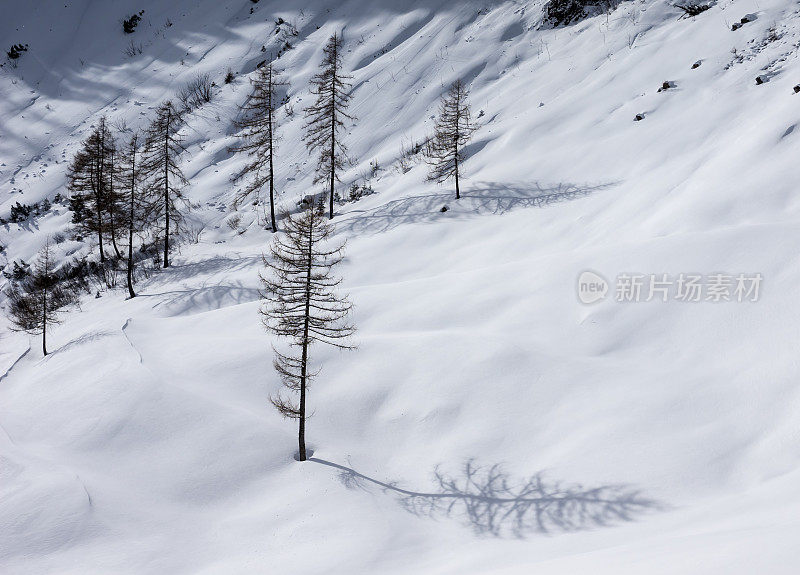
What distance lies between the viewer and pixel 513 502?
1023 cm

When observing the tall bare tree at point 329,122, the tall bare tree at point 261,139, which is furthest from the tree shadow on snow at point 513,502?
the tall bare tree at point 261,139

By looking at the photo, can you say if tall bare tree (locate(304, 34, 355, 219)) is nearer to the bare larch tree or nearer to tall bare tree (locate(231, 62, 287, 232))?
tall bare tree (locate(231, 62, 287, 232))

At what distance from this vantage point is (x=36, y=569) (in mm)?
10117

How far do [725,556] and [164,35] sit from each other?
192 ft

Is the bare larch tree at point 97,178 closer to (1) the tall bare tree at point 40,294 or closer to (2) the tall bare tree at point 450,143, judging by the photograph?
(1) the tall bare tree at point 40,294

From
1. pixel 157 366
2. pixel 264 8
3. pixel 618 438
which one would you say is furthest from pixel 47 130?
pixel 618 438

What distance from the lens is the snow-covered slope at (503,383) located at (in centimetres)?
938

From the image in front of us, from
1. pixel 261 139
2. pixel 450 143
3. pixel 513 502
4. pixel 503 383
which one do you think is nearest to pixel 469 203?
pixel 450 143

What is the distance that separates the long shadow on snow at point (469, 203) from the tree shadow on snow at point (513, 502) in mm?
14484

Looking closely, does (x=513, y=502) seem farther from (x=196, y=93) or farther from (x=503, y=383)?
(x=196, y=93)

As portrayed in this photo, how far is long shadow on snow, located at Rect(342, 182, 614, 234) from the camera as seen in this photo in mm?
22500

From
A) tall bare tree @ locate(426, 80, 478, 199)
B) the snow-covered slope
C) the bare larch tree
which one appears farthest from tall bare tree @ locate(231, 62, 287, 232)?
tall bare tree @ locate(426, 80, 478, 199)

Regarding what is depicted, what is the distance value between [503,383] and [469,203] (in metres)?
13.8

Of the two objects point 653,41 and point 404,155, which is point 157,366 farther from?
point 653,41
